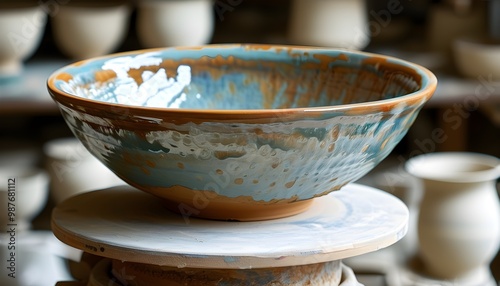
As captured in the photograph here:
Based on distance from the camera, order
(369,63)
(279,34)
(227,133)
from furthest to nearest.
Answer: (279,34)
(369,63)
(227,133)

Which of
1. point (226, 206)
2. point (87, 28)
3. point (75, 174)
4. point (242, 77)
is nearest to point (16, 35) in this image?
point (87, 28)

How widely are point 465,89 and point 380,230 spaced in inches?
42.2

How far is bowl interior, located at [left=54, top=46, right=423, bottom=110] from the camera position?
34.0 inches

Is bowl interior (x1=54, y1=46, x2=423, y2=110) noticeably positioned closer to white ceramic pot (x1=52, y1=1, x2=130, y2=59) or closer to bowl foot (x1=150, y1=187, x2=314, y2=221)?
bowl foot (x1=150, y1=187, x2=314, y2=221)

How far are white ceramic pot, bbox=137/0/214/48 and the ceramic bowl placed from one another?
91 centimetres

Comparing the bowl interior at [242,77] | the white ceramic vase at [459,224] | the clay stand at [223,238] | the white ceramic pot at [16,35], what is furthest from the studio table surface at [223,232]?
the white ceramic pot at [16,35]

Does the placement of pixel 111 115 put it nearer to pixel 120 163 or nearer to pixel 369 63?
pixel 120 163

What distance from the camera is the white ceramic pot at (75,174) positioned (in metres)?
1.72

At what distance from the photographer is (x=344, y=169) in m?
0.73

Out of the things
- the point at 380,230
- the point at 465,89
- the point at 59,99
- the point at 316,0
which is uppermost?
the point at 59,99

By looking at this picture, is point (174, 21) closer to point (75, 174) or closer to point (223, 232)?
point (75, 174)

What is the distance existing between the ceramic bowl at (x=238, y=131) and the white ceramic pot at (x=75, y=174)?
861mm

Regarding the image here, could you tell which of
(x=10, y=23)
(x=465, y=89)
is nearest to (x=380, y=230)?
(x=465, y=89)

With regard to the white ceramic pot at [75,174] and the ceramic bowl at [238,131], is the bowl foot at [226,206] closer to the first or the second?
the ceramic bowl at [238,131]
